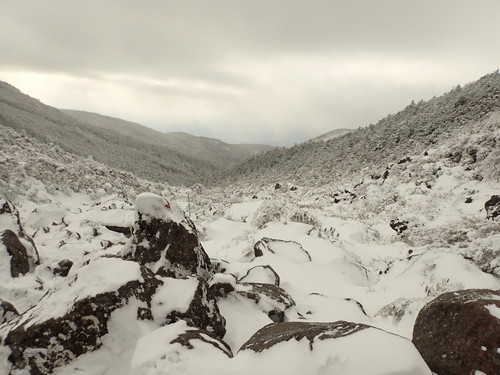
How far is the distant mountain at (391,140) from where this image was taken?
22156 millimetres

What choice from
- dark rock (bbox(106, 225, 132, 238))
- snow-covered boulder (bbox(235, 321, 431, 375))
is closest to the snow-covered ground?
snow-covered boulder (bbox(235, 321, 431, 375))

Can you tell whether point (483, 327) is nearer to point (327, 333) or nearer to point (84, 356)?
point (327, 333)

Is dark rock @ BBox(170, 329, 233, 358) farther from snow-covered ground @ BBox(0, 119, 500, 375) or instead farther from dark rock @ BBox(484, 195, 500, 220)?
dark rock @ BBox(484, 195, 500, 220)

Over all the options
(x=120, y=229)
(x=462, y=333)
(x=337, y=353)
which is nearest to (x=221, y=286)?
(x=337, y=353)

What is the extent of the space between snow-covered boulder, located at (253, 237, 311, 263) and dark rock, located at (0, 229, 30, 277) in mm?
5396

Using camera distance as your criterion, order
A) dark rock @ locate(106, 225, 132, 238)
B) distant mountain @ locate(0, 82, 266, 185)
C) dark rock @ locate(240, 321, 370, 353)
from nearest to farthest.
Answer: dark rock @ locate(240, 321, 370, 353)
dark rock @ locate(106, 225, 132, 238)
distant mountain @ locate(0, 82, 266, 185)

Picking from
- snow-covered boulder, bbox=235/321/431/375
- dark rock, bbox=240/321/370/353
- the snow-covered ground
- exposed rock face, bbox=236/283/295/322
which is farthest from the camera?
exposed rock face, bbox=236/283/295/322

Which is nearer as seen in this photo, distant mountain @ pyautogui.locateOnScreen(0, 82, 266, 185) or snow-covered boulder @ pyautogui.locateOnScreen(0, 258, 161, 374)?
snow-covered boulder @ pyautogui.locateOnScreen(0, 258, 161, 374)

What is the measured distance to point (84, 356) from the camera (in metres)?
3.34

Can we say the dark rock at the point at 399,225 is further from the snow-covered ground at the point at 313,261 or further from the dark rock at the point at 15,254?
the dark rock at the point at 15,254

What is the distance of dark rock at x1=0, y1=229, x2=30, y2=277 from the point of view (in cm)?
600

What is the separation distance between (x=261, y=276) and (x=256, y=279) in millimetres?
145

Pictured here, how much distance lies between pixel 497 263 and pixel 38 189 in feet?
57.4

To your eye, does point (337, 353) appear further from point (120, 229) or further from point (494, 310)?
point (120, 229)
